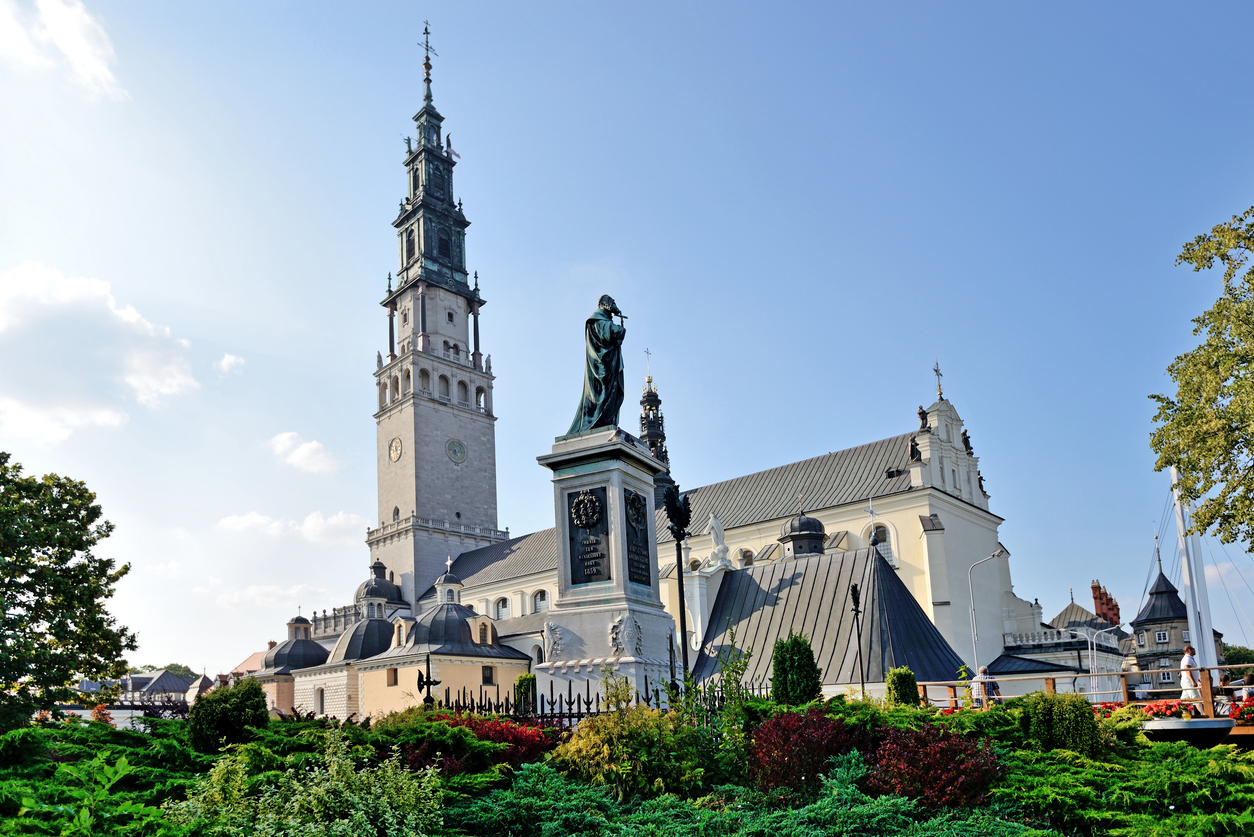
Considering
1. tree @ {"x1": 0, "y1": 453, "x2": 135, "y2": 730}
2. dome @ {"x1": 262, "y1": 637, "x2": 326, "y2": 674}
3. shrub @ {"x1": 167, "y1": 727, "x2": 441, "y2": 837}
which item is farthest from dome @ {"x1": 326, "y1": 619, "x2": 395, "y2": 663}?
shrub @ {"x1": 167, "y1": 727, "x2": 441, "y2": 837}

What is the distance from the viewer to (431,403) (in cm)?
6769

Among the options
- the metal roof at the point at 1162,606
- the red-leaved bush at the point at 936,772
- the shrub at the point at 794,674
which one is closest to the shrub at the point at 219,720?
the red-leaved bush at the point at 936,772

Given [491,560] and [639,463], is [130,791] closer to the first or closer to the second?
[639,463]

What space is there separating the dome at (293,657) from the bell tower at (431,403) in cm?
817

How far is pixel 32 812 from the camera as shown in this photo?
5758 millimetres

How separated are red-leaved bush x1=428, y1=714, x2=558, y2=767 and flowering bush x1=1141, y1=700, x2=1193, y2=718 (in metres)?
8.17

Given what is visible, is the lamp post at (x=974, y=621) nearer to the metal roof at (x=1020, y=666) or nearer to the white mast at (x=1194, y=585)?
the metal roof at (x=1020, y=666)

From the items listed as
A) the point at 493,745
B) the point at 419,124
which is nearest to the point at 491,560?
the point at 419,124

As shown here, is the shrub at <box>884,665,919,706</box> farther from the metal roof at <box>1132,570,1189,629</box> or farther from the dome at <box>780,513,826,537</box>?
the metal roof at <box>1132,570,1189,629</box>

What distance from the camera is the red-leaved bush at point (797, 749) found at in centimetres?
833

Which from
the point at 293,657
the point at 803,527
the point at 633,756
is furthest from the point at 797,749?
the point at 293,657

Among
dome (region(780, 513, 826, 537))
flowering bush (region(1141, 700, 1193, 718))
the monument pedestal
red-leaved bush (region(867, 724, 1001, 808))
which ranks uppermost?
dome (region(780, 513, 826, 537))

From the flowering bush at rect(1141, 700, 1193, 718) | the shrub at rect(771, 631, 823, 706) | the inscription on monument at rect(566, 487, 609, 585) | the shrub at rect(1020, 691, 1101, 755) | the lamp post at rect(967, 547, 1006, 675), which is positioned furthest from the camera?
the lamp post at rect(967, 547, 1006, 675)

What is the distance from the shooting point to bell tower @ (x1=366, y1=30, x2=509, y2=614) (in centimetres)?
6569
